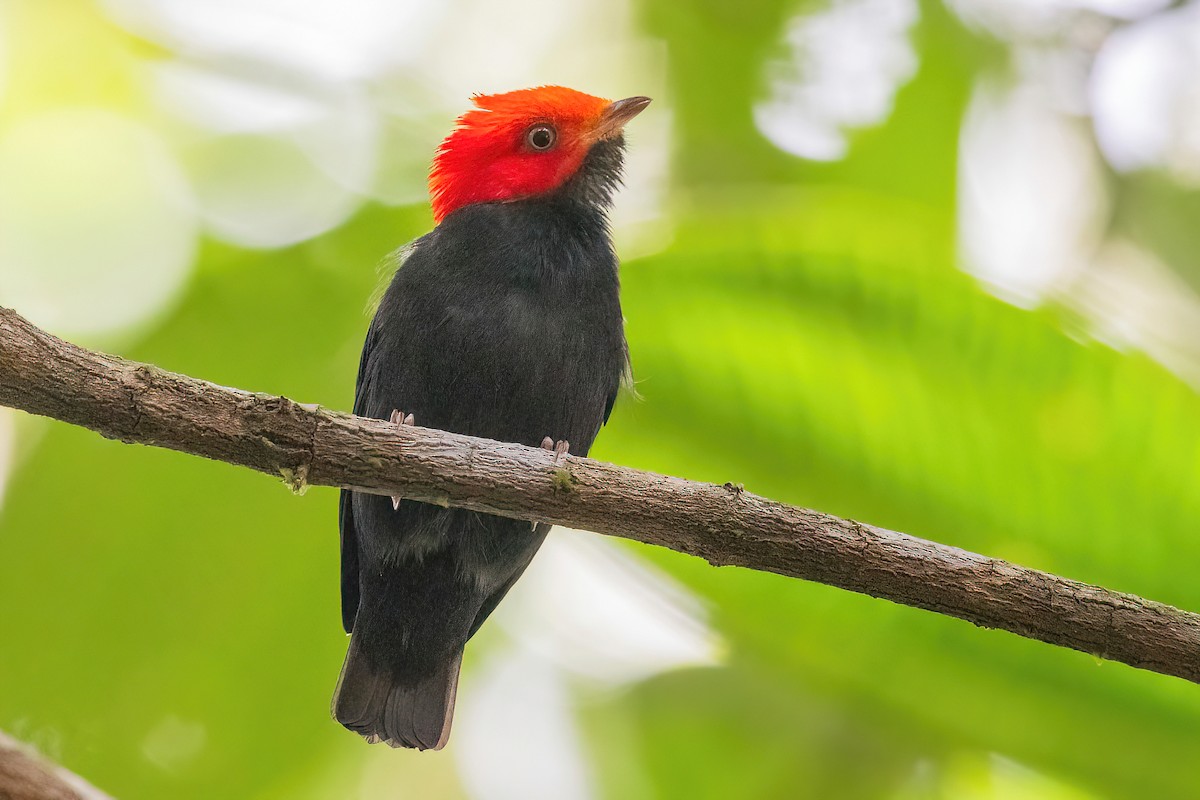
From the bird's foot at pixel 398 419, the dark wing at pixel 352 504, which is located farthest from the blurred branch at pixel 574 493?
the dark wing at pixel 352 504

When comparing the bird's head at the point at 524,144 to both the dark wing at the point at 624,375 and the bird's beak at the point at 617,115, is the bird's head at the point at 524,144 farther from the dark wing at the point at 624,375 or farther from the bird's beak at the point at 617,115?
the dark wing at the point at 624,375

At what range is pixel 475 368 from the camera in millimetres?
3902

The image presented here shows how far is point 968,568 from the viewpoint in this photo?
8.93 feet

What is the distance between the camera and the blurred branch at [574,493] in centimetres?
254

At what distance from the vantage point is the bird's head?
4.43m

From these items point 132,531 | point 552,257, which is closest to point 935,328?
point 552,257

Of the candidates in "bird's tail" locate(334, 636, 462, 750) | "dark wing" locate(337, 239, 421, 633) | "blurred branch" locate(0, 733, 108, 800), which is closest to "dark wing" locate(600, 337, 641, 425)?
"dark wing" locate(337, 239, 421, 633)

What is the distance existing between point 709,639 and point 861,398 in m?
1.43

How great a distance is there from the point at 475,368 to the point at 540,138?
42.2 inches

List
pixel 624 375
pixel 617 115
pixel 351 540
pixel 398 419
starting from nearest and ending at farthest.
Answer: pixel 398 419 < pixel 624 375 < pixel 351 540 < pixel 617 115

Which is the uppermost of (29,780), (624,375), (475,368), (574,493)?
(624,375)

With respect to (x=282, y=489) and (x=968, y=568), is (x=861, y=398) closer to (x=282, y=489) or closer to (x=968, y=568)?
(x=968, y=568)

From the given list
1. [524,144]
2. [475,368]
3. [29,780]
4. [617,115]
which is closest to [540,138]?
[524,144]

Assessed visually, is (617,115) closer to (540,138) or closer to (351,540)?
(540,138)
